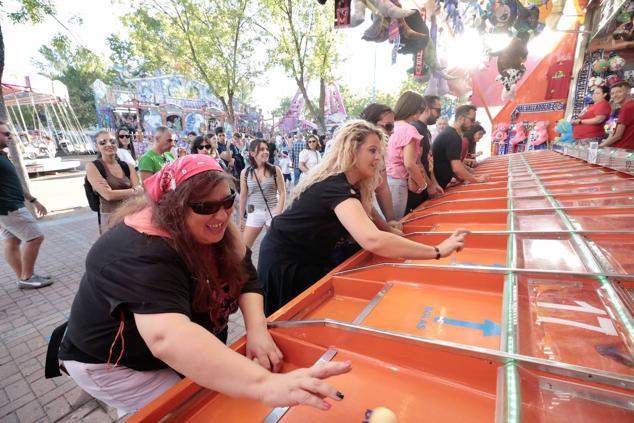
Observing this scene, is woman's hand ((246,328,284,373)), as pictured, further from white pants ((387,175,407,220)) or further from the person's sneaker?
the person's sneaker

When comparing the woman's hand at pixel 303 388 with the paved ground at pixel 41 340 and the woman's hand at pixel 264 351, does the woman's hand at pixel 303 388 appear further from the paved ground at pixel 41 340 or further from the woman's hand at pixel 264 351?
the paved ground at pixel 41 340

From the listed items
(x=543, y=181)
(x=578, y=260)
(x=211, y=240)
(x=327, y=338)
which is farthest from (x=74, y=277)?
(x=543, y=181)

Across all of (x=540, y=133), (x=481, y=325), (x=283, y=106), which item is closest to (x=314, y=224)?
(x=481, y=325)

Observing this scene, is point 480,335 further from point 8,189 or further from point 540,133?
point 540,133

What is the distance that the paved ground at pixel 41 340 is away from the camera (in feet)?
6.83

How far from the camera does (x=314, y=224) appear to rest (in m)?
1.89

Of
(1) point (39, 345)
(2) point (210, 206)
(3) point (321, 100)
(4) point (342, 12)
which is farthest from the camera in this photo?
(3) point (321, 100)

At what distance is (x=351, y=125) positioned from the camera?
1.93 m

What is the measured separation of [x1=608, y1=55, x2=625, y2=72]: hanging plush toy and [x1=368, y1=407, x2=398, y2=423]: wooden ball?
37.6 feet

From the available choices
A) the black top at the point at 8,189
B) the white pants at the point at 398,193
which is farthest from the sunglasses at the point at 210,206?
the black top at the point at 8,189

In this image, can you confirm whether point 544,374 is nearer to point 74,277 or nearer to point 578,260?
point 578,260

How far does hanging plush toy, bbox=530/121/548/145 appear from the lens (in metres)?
11.0

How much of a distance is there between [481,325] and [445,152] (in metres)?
3.09

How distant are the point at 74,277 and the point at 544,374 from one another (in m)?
5.06
